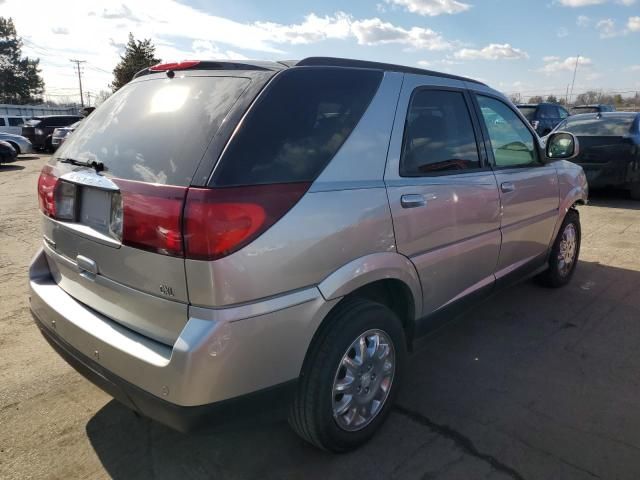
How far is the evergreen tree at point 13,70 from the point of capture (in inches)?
2416

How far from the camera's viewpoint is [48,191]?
2.44 metres

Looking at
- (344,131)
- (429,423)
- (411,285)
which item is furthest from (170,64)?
(429,423)

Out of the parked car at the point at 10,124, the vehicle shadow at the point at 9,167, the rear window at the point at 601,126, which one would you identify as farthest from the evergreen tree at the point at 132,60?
the rear window at the point at 601,126

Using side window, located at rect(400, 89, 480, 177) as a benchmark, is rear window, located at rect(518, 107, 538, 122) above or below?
above

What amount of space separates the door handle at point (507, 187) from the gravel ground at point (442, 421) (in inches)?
44.8

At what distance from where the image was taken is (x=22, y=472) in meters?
2.27

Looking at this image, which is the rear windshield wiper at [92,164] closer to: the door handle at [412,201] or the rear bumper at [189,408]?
the rear bumper at [189,408]

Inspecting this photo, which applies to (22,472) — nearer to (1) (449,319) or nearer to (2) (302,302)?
(2) (302,302)

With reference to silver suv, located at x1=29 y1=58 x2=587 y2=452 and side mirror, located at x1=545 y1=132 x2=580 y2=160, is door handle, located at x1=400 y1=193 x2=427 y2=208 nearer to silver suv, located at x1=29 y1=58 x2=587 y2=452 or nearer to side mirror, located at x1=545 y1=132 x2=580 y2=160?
silver suv, located at x1=29 y1=58 x2=587 y2=452

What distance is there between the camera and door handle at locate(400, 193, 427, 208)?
2.43 metres

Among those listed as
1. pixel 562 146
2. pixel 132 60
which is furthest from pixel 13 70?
pixel 562 146

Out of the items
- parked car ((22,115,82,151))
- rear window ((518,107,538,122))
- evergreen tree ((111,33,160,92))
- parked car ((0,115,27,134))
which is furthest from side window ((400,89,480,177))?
evergreen tree ((111,33,160,92))

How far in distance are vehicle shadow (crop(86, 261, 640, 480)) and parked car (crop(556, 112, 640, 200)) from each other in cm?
586

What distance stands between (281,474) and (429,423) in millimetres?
872
